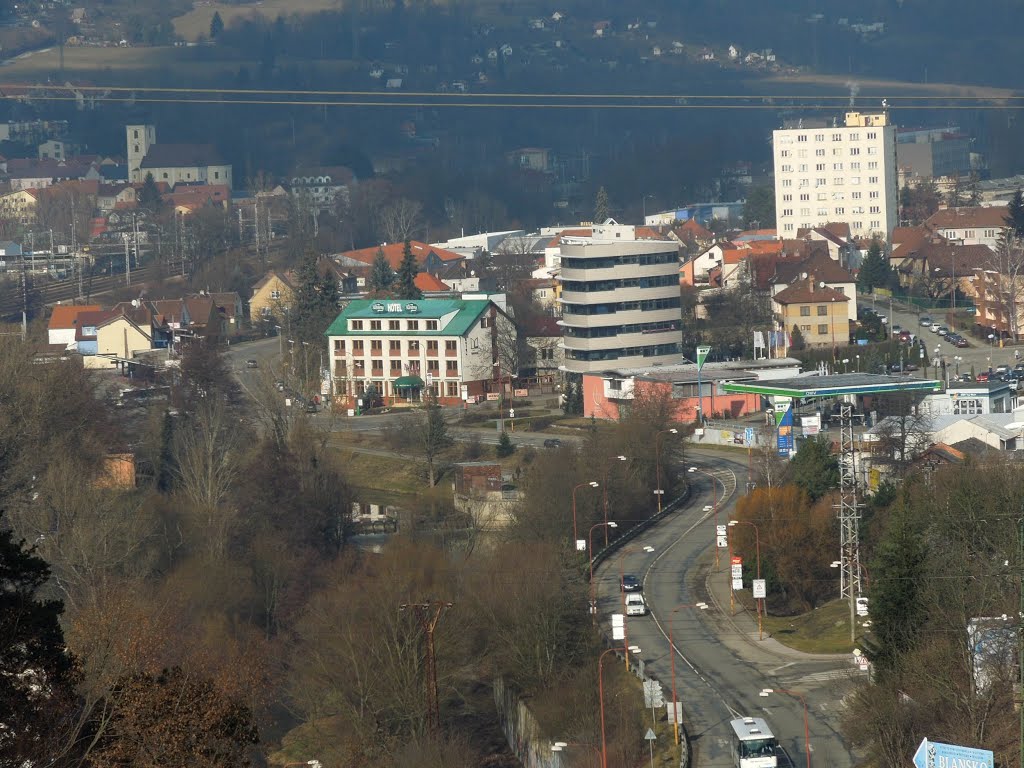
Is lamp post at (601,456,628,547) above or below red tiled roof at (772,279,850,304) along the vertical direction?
below

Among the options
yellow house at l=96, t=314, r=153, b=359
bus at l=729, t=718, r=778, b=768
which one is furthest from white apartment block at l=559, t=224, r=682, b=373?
bus at l=729, t=718, r=778, b=768

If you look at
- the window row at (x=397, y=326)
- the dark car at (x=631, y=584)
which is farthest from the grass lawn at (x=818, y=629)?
the window row at (x=397, y=326)

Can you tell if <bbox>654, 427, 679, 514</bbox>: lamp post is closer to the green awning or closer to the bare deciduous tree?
the green awning

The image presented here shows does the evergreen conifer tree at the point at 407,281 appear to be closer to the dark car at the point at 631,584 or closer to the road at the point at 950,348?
the road at the point at 950,348

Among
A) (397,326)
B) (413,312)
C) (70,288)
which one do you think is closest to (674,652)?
(397,326)

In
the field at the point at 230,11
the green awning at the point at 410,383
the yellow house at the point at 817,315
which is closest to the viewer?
the green awning at the point at 410,383

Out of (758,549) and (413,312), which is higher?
(413,312)

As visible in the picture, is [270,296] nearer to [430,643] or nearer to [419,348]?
[419,348]
